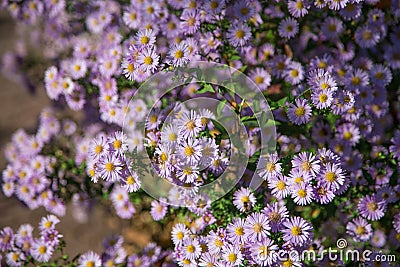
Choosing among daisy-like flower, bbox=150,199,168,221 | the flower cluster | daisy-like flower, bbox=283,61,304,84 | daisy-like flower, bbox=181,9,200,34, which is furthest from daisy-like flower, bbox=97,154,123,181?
daisy-like flower, bbox=283,61,304,84

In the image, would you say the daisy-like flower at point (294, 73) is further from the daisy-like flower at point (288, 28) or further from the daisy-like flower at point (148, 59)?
the daisy-like flower at point (148, 59)

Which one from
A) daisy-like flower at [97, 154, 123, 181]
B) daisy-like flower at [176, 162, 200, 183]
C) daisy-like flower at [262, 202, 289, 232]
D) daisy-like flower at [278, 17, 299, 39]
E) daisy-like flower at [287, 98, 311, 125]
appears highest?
daisy-like flower at [278, 17, 299, 39]

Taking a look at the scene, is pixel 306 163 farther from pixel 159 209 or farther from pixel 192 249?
pixel 159 209

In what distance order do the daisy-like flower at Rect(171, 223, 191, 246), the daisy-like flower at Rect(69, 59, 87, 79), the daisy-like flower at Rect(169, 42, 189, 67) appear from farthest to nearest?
the daisy-like flower at Rect(69, 59, 87, 79)
the daisy-like flower at Rect(171, 223, 191, 246)
the daisy-like flower at Rect(169, 42, 189, 67)

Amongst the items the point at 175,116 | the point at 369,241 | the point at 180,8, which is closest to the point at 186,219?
the point at 175,116

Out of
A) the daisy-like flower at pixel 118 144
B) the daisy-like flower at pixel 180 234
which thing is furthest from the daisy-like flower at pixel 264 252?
the daisy-like flower at pixel 118 144

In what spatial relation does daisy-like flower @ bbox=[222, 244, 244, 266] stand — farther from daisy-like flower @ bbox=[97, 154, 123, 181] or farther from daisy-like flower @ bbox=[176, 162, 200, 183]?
daisy-like flower @ bbox=[97, 154, 123, 181]
